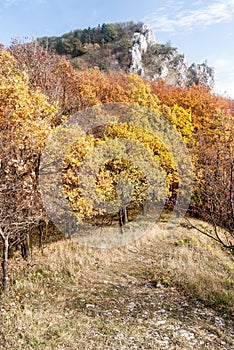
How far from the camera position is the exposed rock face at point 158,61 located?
319ft

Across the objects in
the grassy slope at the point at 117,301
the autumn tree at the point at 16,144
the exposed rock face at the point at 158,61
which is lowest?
the grassy slope at the point at 117,301

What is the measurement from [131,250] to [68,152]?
8.67 meters

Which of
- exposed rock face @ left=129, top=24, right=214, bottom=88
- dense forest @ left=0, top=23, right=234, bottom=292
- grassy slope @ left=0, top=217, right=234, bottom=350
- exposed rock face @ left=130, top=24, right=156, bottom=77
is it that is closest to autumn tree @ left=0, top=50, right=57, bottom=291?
dense forest @ left=0, top=23, right=234, bottom=292

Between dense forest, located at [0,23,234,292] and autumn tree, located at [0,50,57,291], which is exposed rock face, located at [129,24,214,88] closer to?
dense forest, located at [0,23,234,292]

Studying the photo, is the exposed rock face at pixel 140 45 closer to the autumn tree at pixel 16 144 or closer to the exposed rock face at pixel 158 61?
the exposed rock face at pixel 158 61

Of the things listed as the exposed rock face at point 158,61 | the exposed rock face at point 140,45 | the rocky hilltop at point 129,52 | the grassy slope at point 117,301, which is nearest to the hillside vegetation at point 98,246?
the grassy slope at point 117,301

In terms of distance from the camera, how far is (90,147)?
42.0ft

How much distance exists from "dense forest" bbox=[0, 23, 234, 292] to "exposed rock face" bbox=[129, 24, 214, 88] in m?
50.0

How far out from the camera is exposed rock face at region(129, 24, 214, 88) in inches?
3824

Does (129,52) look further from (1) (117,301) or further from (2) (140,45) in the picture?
(1) (117,301)

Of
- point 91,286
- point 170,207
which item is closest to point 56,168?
point 91,286

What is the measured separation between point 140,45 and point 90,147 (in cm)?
10762

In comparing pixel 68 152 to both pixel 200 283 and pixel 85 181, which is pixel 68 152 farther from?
pixel 200 283

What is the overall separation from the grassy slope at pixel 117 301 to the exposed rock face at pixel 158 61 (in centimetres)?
8285
